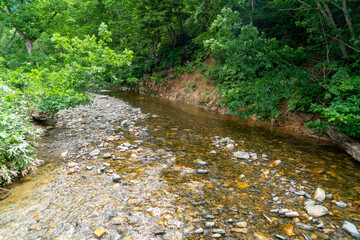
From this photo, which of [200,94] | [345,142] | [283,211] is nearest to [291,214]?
[283,211]

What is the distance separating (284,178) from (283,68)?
336cm

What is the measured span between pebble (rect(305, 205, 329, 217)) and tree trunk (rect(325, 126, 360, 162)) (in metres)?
2.66

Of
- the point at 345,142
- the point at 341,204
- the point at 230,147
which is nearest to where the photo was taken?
the point at 341,204

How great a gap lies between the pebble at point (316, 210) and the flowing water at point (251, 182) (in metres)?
0.06

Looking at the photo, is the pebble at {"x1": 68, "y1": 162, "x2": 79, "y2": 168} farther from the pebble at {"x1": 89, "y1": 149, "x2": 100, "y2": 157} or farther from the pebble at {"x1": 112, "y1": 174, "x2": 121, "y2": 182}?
the pebble at {"x1": 112, "y1": 174, "x2": 121, "y2": 182}

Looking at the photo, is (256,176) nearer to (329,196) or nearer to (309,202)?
(309,202)

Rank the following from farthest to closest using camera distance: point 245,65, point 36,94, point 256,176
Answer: point 36,94 < point 245,65 < point 256,176

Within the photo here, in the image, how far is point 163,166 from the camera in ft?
13.5

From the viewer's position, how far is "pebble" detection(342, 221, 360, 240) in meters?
2.30

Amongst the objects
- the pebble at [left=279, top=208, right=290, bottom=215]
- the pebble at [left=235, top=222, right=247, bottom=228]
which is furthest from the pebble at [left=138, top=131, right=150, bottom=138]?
the pebble at [left=279, top=208, right=290, bottom=215]

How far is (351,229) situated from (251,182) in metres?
1.47

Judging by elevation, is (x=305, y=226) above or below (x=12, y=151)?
below

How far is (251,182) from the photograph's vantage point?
11.6 feet

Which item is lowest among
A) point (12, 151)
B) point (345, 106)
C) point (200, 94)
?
point (12, 151)
